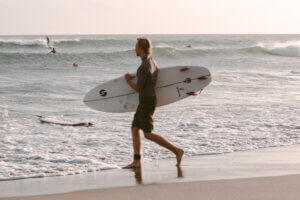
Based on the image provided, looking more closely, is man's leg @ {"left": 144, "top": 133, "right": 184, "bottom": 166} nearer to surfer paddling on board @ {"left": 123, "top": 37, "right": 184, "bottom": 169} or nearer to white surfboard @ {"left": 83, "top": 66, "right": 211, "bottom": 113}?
surfer paddling on board @ {"left": 123, "top": 37, "right": 184, "bottom": 169}

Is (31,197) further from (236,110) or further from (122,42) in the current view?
(122,42)

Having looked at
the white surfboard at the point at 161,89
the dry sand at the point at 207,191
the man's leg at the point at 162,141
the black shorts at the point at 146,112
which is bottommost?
the dry sand at the point at 207,191

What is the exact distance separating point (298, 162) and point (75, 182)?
239cm

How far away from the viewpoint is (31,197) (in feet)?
12.9

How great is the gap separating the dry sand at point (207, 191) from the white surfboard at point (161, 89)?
207 centimetres

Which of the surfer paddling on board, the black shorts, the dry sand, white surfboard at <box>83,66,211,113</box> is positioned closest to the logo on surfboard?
white surfboard at <box>83,66,211,113</box>

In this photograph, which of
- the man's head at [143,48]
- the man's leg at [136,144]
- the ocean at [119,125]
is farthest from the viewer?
the ocean at [119,125]

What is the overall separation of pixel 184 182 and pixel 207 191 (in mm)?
434

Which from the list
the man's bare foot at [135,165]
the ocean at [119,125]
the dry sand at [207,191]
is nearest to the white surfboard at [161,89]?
the ocean at [119,125]

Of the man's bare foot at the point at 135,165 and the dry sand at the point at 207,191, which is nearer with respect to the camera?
the dry sand at the point at 207,191

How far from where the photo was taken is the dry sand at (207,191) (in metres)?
3.74

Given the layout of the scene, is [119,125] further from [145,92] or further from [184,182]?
[184,182]

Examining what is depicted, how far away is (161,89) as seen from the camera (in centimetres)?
613

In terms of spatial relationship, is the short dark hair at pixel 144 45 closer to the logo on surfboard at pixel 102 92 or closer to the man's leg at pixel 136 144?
the man's leg at pixel 136 144
